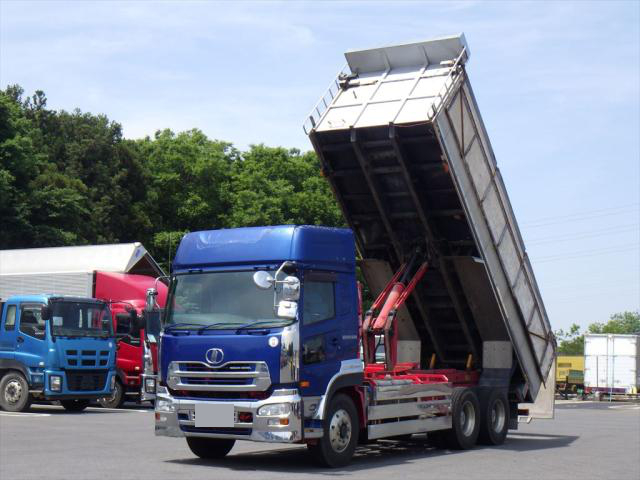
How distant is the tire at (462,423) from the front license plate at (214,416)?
4.43m

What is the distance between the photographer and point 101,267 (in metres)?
25.3

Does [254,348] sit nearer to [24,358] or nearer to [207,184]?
[24,358]

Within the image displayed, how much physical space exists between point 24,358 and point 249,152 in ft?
133

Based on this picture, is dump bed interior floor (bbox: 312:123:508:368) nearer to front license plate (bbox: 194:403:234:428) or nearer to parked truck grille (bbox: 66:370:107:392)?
front license plate (bbox: 194:403:234:428)

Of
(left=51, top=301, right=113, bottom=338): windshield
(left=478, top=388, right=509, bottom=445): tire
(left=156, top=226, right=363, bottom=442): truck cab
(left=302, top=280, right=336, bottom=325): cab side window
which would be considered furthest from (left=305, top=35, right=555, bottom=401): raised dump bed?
(left=51, top=301, right=113, bottom=338): windshield

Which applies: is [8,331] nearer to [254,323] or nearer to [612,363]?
[254,323]

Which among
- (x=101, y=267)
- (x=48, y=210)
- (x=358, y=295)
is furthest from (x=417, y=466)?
(x=48, y=210)

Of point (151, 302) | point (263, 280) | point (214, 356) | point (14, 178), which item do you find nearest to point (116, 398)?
point (151, 302)

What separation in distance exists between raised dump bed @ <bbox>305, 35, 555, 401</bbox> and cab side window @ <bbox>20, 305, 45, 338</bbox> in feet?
27.6

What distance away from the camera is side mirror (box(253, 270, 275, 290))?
471 inches

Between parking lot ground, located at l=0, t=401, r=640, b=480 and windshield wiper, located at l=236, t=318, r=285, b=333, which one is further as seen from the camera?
windshield wiper, located at l=236, t=318, r=285, b=333

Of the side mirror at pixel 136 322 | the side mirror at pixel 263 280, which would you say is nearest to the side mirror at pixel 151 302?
the side mirror at pixel 136 322

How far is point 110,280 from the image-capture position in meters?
25.0

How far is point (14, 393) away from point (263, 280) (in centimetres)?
1194
